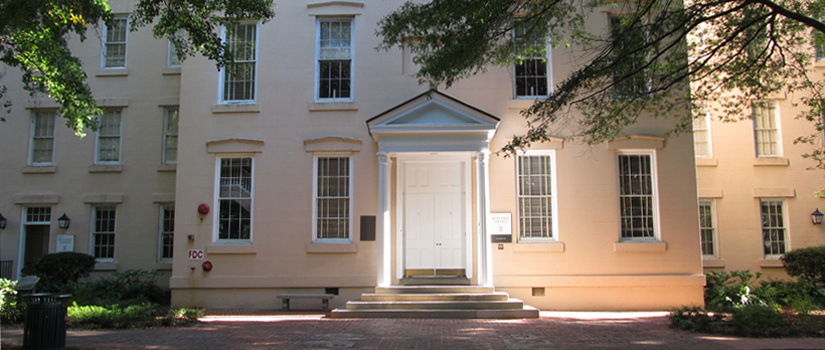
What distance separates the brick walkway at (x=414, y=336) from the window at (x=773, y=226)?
6.70m

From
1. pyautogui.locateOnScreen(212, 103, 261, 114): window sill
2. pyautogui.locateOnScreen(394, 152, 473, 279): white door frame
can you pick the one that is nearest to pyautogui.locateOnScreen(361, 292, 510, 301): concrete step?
pyautogui.locateOnScreen(394, 152, 473, 279): white door frame

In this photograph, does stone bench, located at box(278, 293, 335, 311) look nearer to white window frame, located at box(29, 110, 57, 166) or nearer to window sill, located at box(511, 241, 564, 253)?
window sill, located at box(511, 241, 564, 253)

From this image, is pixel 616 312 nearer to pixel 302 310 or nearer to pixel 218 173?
pixel 302 310

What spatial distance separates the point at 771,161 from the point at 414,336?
482 inches

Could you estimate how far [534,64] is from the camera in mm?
14031

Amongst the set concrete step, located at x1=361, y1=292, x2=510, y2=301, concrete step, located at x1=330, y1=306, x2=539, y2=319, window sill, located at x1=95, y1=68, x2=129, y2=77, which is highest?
window sill, located at x1=95, y1=68, x2=129, y2=77

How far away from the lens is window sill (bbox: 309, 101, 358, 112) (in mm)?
13773

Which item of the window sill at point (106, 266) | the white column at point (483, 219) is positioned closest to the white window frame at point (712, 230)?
the white column at point (483, 219)

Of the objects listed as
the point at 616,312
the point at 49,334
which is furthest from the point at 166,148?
the point at 616,312

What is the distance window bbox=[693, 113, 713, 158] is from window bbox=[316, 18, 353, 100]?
32.0ft

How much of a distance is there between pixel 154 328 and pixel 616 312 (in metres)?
9.66

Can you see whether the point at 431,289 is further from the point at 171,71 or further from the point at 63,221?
the point at 63,221

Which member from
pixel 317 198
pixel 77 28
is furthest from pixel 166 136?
pixel 77 28

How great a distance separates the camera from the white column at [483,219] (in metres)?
12.4
